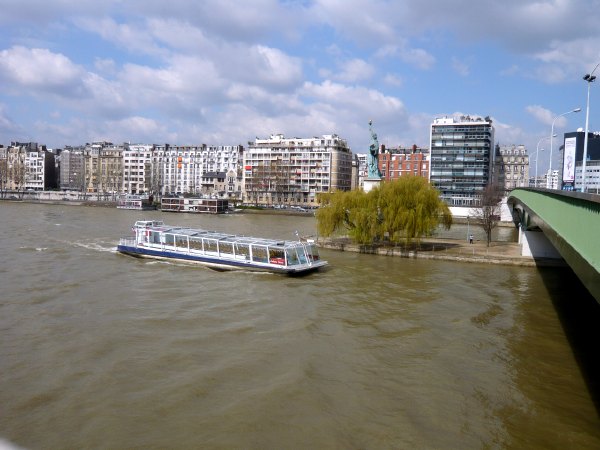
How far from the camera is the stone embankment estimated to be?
99.9 feet

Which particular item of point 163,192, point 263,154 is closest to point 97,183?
point 163,192

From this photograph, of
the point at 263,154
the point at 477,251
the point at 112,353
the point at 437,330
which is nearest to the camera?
the point at 112,353

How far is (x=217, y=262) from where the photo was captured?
27.1 meters

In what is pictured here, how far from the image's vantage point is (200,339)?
14.8 metres

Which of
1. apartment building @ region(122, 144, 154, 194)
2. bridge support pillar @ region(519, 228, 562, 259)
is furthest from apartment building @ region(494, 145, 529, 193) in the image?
bridge support pillar @ region(519, 228, 562, 259)

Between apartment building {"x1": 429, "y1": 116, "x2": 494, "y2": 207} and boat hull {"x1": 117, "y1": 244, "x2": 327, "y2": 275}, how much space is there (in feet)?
240

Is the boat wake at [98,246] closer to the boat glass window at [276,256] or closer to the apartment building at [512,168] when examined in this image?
the boat glass window at [276,256]

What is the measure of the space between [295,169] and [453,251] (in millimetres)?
83069

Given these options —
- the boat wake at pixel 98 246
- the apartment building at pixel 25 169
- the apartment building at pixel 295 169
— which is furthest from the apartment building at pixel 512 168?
the apartment building at pixel 25 169

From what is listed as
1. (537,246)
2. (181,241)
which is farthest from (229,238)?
(537,246)

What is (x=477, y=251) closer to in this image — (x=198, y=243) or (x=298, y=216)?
(x=198, y=243)

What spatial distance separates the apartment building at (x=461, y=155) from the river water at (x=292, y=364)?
7627 centimetres

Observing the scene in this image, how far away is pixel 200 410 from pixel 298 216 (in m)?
74.7

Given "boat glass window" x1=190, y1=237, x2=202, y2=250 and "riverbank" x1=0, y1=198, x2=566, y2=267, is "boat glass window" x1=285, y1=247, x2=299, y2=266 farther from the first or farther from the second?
"riverbank" x1=0, y1=198, x2=566, y2=267
